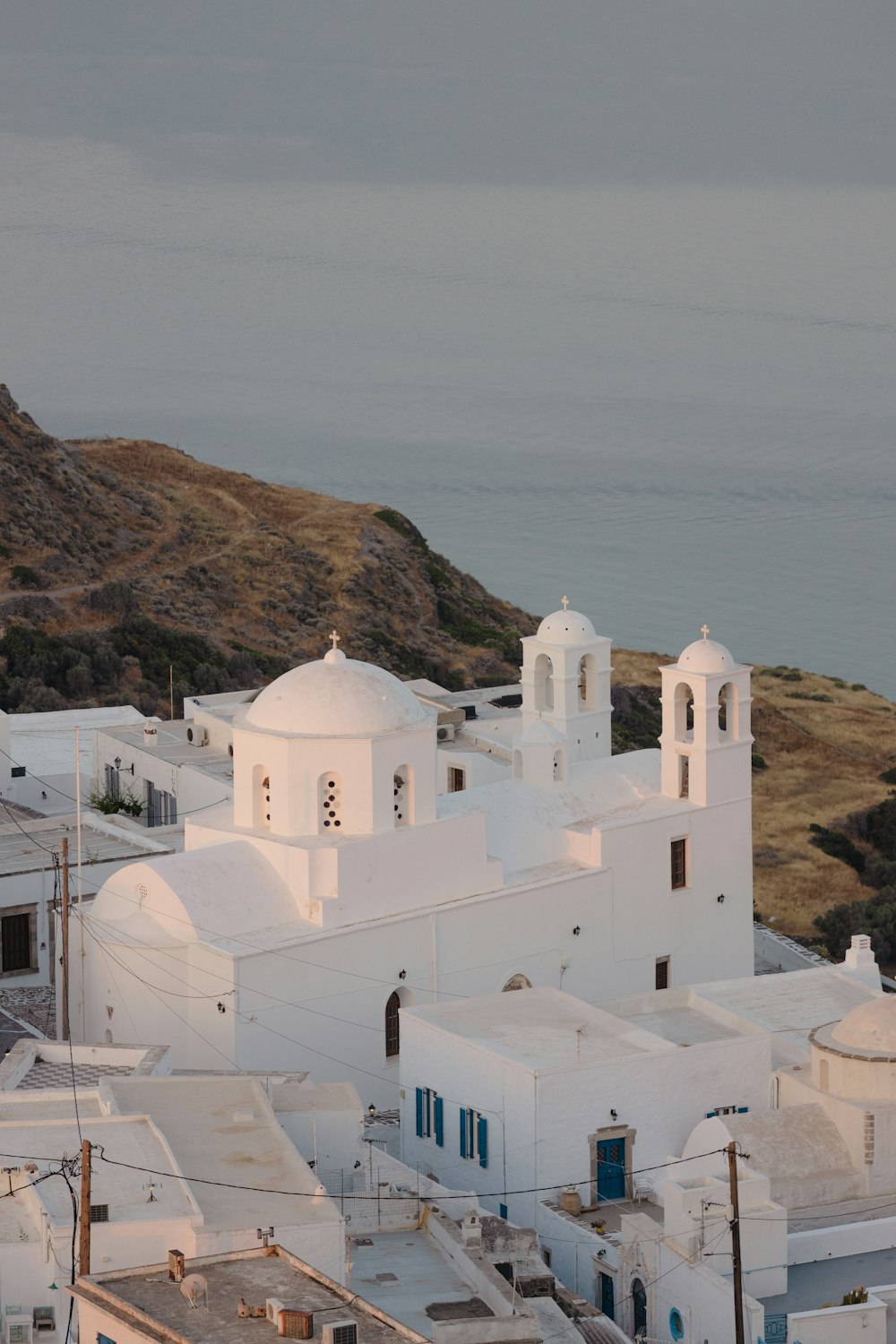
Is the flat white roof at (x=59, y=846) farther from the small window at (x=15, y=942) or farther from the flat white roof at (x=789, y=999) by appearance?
the flat white roof at (x=789, y=999)

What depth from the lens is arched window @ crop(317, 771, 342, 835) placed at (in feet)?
89.7

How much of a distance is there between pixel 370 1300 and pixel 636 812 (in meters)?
12.5

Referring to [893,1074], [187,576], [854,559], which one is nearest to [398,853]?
[893,1074]

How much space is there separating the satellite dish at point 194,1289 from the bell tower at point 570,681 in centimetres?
1744

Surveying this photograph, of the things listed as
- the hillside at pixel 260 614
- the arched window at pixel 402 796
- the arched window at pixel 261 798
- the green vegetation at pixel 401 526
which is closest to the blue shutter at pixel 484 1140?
the arched window at pixel 402 796

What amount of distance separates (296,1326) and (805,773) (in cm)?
4227

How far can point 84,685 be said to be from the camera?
51.8 meters

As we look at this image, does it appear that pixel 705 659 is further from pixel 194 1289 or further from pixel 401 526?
pixel 401 526

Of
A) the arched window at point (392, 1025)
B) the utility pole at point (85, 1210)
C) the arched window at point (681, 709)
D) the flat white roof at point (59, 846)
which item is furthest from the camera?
the arched window at point (681, 709)

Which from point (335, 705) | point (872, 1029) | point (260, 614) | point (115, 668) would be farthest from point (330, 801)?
point (260, 614)

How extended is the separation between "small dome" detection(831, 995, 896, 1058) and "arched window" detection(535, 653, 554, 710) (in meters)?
11.2

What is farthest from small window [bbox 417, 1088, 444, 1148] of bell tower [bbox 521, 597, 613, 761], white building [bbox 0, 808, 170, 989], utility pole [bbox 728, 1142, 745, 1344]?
bell tower [bbox 521, 597, 613, 761]

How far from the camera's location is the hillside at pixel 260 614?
52.5m

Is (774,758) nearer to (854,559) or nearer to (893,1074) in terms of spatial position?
(854,559)
